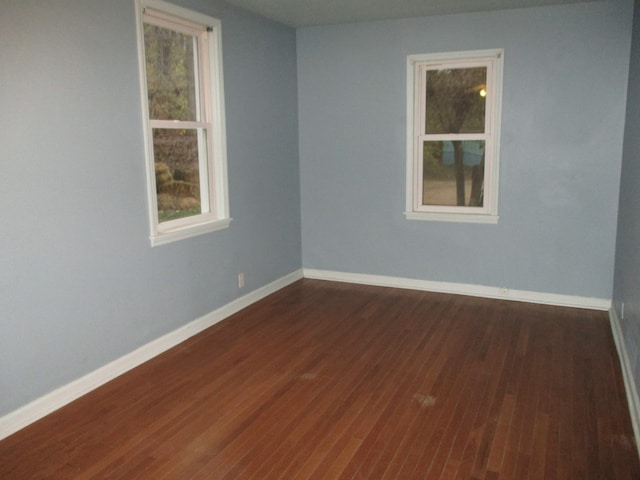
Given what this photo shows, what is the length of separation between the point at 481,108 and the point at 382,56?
1047 mm

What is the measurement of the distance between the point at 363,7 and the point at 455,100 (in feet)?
3.97

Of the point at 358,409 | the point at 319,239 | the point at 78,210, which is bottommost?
the point at 358,409

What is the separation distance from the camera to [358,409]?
9.78 ft

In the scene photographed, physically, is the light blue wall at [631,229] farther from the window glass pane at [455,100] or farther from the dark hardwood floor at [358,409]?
the window glass pane at [455,100]

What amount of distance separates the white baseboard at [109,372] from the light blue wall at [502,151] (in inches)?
53.8

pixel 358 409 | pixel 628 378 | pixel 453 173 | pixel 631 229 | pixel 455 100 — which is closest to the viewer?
pixel 358 409

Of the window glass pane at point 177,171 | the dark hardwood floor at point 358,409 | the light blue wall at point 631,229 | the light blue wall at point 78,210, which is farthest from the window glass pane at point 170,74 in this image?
the light blue wall at point 631,229

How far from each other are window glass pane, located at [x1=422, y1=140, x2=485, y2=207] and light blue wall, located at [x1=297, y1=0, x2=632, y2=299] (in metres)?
0.23

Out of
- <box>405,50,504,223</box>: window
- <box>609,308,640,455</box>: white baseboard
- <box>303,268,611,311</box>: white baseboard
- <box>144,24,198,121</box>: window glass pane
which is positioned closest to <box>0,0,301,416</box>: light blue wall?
<box>144,24,198,121</box>: window glass pane

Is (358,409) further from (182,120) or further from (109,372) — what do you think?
(182,120)

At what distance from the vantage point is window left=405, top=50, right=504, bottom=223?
479 cm

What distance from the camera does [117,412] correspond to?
296 cm

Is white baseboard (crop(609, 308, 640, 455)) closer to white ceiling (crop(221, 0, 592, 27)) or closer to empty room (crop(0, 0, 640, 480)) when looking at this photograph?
empty room (crop(0, 0, 640, 480))

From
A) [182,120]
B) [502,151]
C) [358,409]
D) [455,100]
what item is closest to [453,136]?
[455,100]
